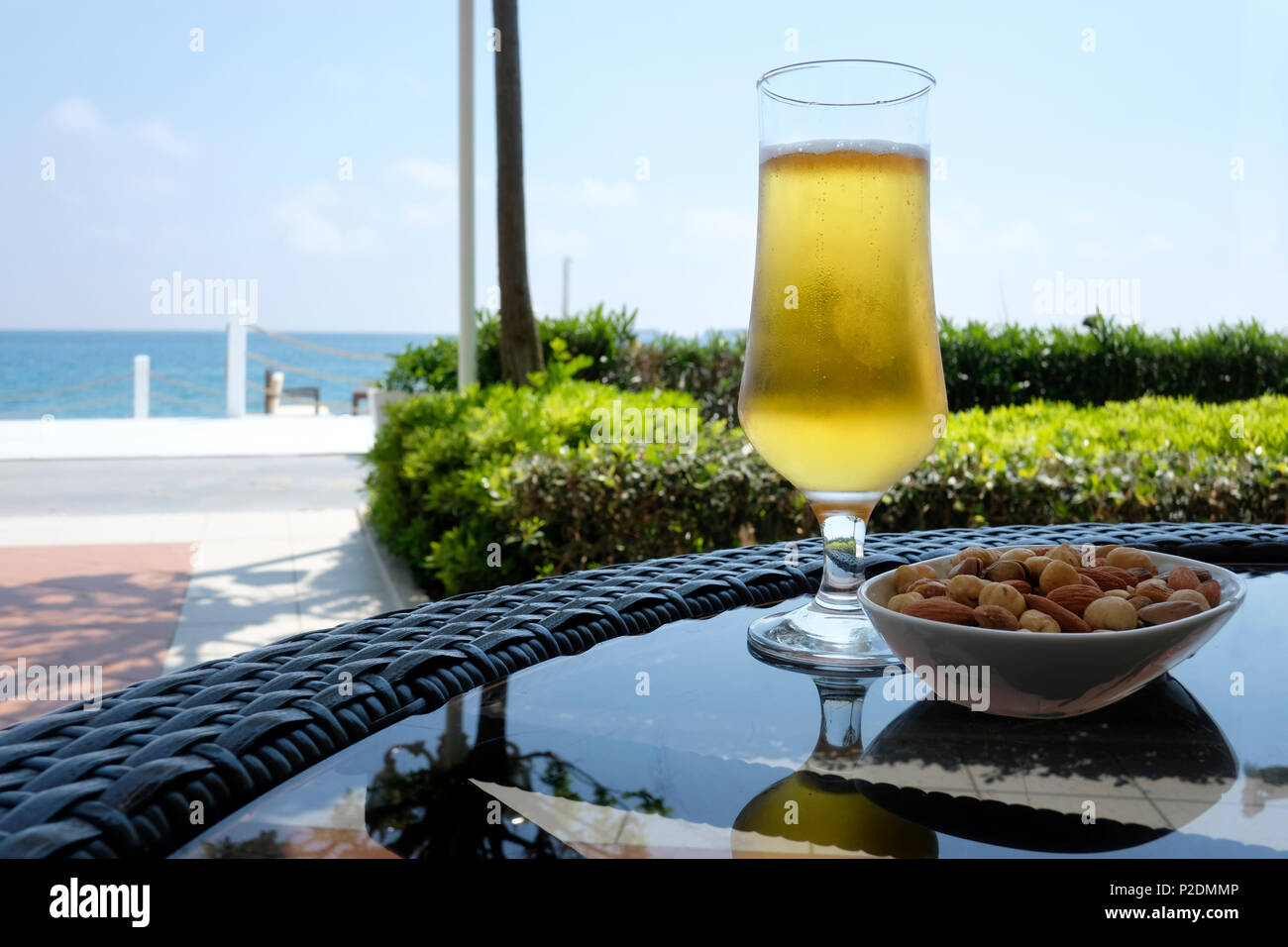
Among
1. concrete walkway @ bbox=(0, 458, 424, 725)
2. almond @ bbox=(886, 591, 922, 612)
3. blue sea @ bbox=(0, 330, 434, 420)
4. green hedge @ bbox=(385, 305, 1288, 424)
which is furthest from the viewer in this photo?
blue sea @ bbox=(0, 330, 434, 420)

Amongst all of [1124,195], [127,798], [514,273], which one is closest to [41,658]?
[514,273]

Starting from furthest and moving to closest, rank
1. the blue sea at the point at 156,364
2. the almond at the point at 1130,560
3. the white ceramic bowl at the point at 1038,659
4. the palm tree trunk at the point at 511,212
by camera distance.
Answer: the blue sea at the point at 156,364 < the palm tree trunk at the point at 511,212 < the almond at the point at 1130,560 < the white ceramic bowl at the point at 1038,659

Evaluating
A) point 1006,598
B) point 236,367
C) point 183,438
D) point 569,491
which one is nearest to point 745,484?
point 569,491

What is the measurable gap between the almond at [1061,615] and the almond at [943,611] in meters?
0.05

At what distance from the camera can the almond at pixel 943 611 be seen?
69 centimetres

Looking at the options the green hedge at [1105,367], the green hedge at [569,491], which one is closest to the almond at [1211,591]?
the green hedge at [569,491]

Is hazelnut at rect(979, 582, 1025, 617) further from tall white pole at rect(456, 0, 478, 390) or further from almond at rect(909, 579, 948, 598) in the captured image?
tall white pole at rect(456, 0, 478, 390)

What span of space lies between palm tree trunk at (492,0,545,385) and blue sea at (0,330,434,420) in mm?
34519

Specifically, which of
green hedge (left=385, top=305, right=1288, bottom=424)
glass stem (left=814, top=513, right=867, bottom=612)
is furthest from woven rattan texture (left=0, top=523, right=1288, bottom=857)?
green hedge (left=385, top=305, right=1288, bottom=424)

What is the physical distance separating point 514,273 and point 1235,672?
5989 millimetres

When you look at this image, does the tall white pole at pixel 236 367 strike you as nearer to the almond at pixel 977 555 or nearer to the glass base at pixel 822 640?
the glass base at pixel 822 640

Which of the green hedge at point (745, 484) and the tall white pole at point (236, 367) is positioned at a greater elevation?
the tall white pole at point (236, 367)

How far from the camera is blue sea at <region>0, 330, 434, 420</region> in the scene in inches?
1660

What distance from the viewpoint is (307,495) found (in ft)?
26.4
